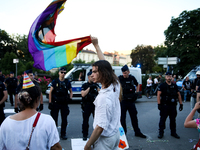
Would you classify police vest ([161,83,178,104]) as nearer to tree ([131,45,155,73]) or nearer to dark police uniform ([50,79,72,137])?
dark police uniform ([50,79,72,137])

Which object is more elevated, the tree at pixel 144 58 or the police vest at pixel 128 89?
the tree at pixel 144 58

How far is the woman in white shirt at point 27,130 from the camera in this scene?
174 centimetres

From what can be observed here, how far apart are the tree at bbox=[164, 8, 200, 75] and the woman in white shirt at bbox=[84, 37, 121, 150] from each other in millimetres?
26901

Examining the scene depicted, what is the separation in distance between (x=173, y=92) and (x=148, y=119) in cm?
271

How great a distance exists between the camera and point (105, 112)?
6.31 ft

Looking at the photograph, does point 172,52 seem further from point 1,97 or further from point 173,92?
point 1,97

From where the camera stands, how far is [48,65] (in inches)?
156

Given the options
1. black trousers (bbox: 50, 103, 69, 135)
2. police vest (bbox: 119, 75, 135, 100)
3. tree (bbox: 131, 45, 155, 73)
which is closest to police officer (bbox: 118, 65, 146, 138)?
police vest (bbox: 119, 75, 135, 100)

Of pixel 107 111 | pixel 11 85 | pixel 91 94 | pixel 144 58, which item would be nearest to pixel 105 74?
pixel 107 111

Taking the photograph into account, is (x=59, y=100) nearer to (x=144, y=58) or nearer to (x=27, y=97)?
(x=27, y=97)

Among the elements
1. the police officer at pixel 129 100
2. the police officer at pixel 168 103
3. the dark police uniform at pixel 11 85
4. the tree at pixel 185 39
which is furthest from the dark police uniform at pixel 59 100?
the tree at pixel 185 39

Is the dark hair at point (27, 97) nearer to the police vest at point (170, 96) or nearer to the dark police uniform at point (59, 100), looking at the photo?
the dark police uniform at point (59, 100)

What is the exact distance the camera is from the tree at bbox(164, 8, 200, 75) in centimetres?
2641

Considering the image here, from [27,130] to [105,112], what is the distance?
0.77m
